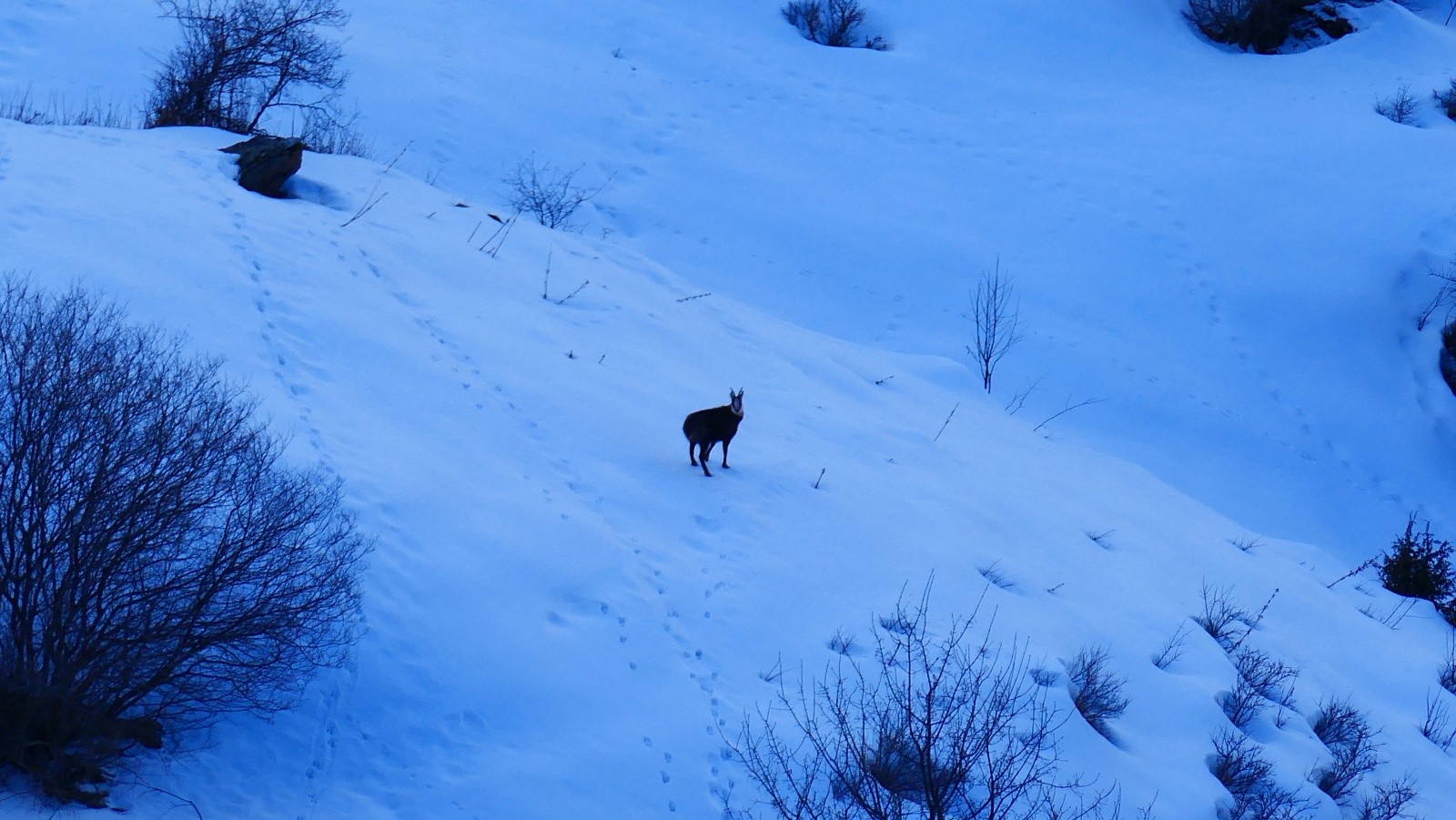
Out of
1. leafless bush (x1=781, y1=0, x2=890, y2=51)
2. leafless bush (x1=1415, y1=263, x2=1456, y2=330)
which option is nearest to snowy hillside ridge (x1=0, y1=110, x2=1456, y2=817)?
leafless bush (x1=1415, y1=263, x2=1456, y2=330)

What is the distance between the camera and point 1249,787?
7.93 metres

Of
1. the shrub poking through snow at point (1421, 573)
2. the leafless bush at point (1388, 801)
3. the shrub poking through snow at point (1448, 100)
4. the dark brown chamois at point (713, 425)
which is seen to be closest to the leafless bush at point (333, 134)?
the dark brown chamois at point (713, 425)

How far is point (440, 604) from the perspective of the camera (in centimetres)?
734

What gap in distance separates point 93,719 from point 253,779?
0.99 m

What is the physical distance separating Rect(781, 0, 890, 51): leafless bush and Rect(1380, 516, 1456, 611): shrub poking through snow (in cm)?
1927

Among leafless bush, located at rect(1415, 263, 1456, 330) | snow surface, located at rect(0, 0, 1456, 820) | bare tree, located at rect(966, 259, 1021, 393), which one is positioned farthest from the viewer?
leafless bush, located at rect(1415, 263, 1456, 330)

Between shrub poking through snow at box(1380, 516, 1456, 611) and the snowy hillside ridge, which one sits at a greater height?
the snowy hillside ridge

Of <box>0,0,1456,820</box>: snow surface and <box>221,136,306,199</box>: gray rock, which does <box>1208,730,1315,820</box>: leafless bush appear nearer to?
<box>0,0,1456,820</box>: snow surface

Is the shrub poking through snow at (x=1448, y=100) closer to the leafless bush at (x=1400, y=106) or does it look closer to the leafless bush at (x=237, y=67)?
the leafless bush at (x=1400, y=106)

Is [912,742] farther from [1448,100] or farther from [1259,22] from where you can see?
[1259,22]

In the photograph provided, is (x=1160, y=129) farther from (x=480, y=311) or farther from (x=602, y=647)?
(x=602, y=647)

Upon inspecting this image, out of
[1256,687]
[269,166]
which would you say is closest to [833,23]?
[269,166]

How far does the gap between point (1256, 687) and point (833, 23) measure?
24276mm

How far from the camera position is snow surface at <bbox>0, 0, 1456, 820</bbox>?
735 cm
